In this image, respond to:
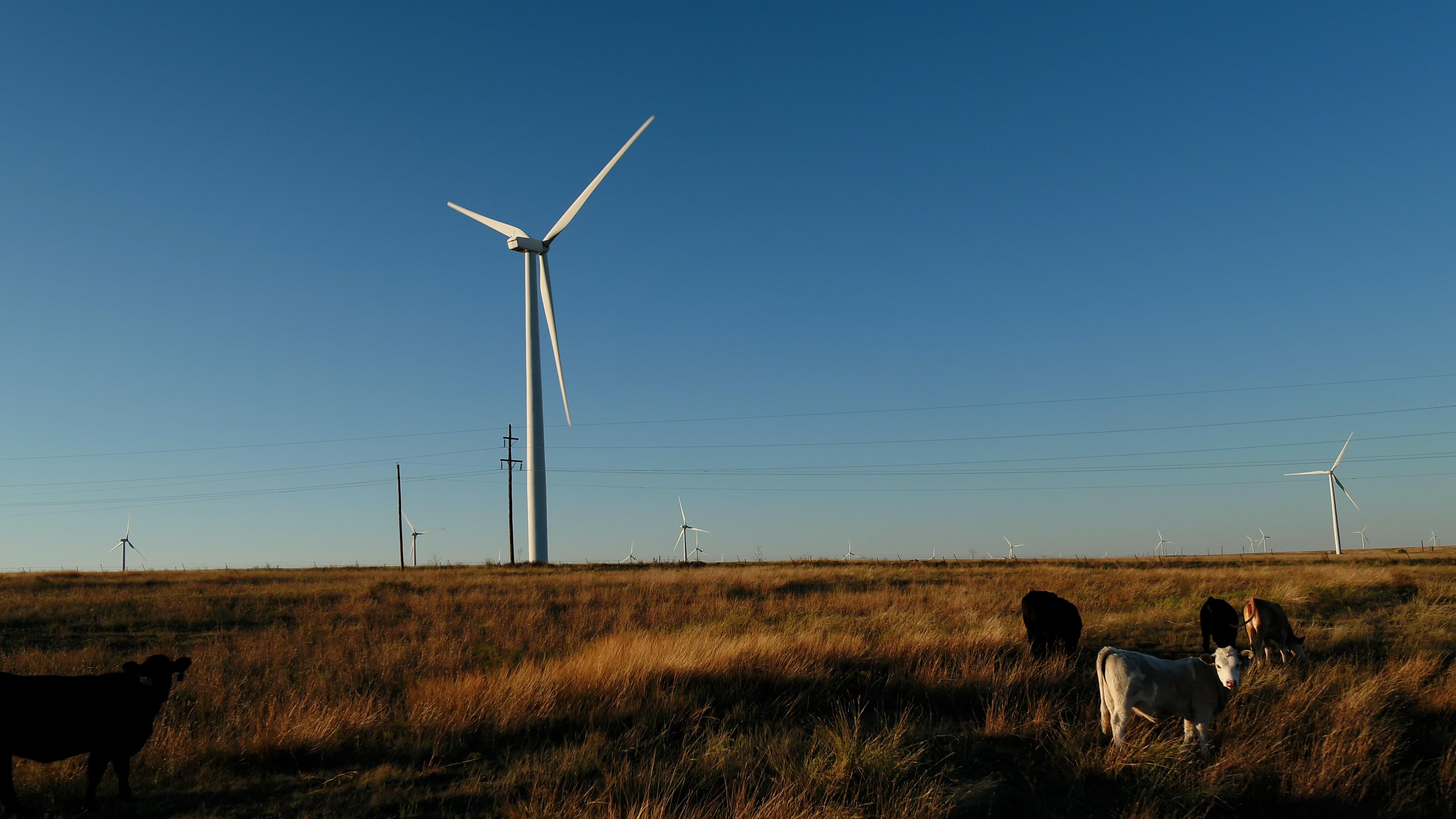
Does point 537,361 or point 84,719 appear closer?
point 84,719

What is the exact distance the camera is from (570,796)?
A: 6.00 meters

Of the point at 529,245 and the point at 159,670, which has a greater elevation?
the point at 529,245

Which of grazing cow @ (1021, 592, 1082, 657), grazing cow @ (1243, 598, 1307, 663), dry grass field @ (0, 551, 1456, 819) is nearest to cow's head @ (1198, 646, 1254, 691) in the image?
dry grass field @ (0, 551, 1456, 819)

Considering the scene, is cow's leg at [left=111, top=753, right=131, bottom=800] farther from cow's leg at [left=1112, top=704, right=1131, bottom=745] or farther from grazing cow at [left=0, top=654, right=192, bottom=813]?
cow's leg at [left=1112, top=704, right=1131, bottom=745]

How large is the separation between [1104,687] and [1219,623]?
18.9 ft

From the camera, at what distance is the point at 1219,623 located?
11836 mm

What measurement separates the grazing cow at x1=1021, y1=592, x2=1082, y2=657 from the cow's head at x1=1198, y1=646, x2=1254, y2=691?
3.84 meters

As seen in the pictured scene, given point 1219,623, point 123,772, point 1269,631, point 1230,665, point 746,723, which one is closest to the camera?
point 123,772

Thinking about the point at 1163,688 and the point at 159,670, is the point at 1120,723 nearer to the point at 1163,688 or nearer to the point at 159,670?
the point at 1163,688

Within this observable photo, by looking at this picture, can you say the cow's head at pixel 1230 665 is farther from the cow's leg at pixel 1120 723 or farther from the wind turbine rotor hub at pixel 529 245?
the wind turbine rotor hub at pixel 529 245

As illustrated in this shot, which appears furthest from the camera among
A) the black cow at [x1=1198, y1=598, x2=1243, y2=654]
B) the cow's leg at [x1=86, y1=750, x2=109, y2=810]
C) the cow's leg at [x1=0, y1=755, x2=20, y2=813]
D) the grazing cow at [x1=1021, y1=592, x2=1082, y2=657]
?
the black cow at [x1=1198, y1=598, x2=1243, y2=654]

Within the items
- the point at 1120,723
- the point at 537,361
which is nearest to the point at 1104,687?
the point at 1120,723

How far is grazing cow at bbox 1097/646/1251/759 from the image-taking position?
7148 mm

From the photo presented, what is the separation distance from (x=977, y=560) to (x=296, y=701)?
52.4m
